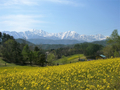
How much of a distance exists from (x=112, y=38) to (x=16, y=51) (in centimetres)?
4089

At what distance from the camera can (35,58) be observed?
46.8 meters

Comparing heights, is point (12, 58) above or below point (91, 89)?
below

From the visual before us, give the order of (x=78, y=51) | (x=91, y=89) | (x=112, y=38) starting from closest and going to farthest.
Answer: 1. (x=91, y=89)
2. (x=112, y=38)
3. (x=78, y=51)

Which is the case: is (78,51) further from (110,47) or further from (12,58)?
(12,58)

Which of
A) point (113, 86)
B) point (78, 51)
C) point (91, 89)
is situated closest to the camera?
point (91, 89)

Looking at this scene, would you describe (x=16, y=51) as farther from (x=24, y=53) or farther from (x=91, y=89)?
(x=91, y=89)

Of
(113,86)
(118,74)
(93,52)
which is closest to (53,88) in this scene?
(113,86)

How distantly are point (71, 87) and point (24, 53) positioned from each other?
45077mm

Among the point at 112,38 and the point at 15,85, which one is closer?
the point at 15,85

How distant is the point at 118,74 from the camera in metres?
7.16

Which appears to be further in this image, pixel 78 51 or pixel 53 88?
pixel 78 51

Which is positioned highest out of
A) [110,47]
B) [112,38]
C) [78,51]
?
[112,38]

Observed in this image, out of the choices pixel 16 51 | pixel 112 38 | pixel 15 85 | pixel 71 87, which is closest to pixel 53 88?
pixel 71 87

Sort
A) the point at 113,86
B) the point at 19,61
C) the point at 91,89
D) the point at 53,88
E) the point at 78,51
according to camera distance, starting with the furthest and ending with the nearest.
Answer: the point at 78,51 → the point at 19,61 → the point at 53,88 → the point at 113,86 → the point at 91,89
